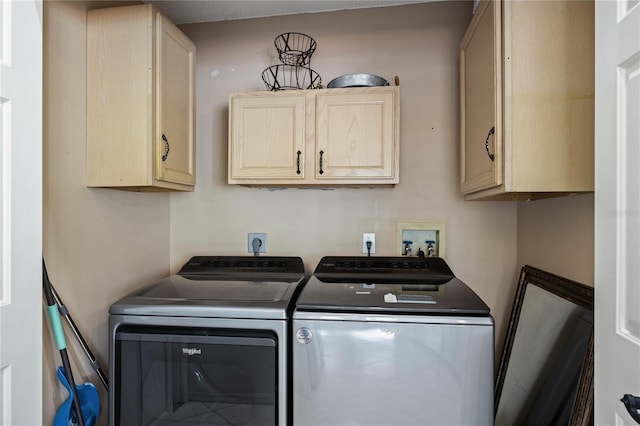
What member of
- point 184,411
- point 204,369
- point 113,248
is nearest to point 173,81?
point 113,248

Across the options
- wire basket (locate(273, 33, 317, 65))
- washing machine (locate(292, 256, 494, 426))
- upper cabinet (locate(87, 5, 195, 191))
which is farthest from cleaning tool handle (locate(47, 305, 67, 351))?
wire basket (locate(273, 33, 317, 65))

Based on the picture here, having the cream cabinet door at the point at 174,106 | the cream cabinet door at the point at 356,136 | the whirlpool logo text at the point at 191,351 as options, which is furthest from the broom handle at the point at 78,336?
the cream cabinet door at the point at 356,136

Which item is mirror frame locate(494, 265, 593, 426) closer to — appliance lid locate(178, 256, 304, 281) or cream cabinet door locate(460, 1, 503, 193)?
cream cabinet door locate(460, 1, 503, 193)

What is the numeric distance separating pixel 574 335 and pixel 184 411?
4.71 feet

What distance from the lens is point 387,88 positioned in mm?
1631

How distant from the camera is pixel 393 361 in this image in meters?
1.20

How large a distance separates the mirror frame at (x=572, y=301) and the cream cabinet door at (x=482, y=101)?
476 mm

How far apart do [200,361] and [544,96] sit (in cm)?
148

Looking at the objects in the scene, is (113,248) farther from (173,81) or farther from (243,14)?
(243,14)

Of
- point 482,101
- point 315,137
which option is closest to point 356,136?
point 315,137

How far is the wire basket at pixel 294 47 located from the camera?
196 centimetres

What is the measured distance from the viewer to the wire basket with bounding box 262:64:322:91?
1.97 m

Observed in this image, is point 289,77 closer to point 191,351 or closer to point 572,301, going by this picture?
point 191,351

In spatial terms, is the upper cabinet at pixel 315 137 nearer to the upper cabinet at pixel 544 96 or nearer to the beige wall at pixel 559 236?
the upper cabinet at pixel 544 96
